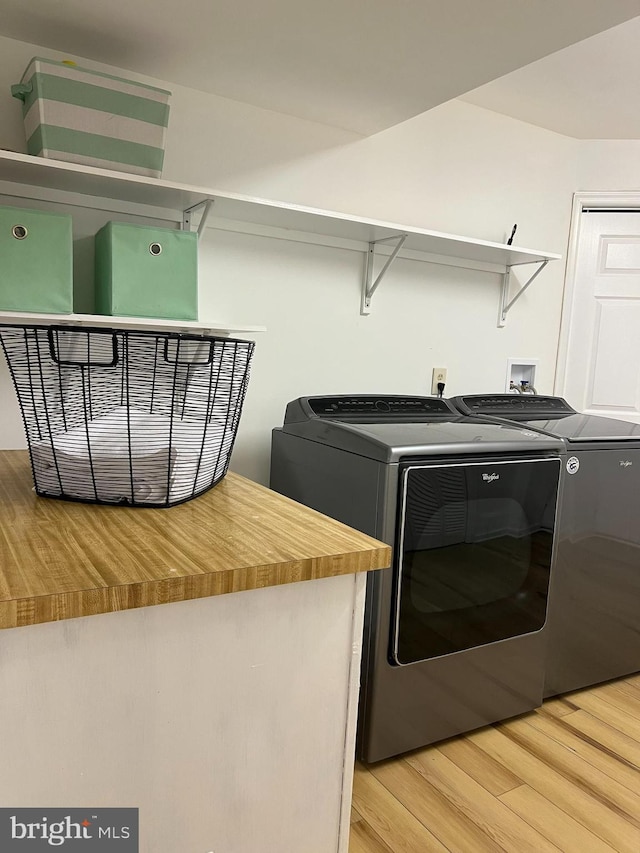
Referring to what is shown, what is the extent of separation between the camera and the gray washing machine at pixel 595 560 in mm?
2088

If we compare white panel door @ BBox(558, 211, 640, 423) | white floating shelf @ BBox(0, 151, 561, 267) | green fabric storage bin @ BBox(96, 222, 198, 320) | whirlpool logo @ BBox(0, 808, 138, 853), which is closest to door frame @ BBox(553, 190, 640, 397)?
white panel door @ BBox(558, 211, 640, 423)

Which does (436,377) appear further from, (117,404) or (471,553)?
(117,404)

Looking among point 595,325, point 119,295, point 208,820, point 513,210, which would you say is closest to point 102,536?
point 208,820

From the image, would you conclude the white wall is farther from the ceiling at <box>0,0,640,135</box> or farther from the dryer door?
the dryer door

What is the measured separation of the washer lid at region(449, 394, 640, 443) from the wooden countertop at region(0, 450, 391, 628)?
124 cm

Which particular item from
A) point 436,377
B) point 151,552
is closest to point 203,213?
point 436,377

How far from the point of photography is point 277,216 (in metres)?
2.10

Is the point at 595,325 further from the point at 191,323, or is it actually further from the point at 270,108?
the point at 191,323

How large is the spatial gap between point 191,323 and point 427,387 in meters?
1.20

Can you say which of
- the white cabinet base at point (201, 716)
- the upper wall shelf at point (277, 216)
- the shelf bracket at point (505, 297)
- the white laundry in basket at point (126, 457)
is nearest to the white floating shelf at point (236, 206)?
the upper wall shelf at point (277, 216)

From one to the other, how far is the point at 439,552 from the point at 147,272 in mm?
1069

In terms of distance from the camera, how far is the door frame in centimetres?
299

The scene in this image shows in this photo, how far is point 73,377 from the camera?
3.56ft

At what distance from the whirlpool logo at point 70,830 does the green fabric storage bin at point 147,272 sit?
1.16 m
